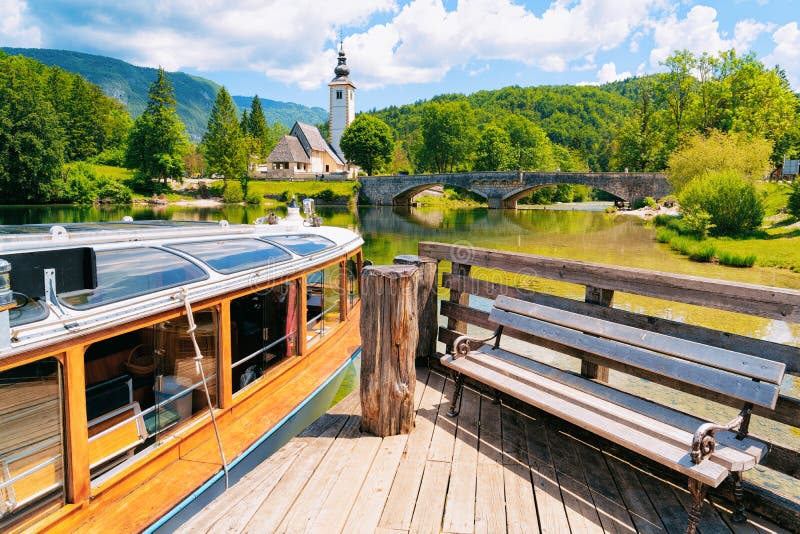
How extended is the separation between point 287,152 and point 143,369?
79.6 m

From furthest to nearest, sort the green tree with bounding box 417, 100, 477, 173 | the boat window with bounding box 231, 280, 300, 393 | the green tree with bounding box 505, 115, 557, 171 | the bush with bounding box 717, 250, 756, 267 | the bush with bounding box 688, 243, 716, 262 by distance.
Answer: the green tree with bounding box 505, 115, 557, 171 < the green tree with bounding box 417, 100, 477, 173 < the bush with bounding box 688, 243, 716, 262 < the bush with bounding box 717, 250, 756, 267 < the boat window with bounding box 231, 280, 300, 393

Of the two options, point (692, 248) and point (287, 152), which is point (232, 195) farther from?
point (692, 248)

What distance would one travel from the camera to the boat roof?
259cm

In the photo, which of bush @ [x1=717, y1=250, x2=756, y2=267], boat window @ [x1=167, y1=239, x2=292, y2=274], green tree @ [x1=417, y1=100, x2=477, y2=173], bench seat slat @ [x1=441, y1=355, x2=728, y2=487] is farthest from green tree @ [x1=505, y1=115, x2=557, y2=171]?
bench seat slat @ [x1=441, y1=355, x2=728, y2=487]

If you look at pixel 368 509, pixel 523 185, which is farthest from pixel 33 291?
pixel 523 185

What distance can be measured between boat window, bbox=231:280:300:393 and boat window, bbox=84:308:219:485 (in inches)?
16.5

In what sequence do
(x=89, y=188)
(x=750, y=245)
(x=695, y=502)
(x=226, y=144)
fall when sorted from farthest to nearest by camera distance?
(x=226, y=144), (x=89, y=188), (x=750, y=245), (x=695, y=502)

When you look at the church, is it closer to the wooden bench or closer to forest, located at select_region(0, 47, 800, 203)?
forest, located at select_region(0, 47, 800, 203)

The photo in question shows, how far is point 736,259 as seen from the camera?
18.9 metres

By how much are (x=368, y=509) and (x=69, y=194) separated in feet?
196

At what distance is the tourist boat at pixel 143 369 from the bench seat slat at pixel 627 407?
2015 millimetres

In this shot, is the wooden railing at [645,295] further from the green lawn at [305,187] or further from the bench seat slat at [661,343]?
the green lawn at [305,187]

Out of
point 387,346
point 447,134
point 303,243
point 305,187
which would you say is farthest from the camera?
point 447,134

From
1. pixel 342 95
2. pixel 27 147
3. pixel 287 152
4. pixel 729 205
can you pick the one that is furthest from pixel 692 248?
pixel 342 95
